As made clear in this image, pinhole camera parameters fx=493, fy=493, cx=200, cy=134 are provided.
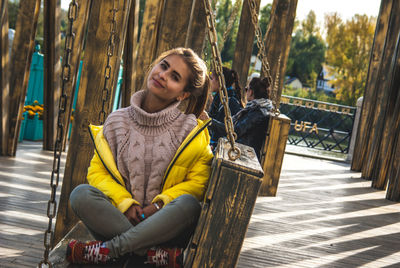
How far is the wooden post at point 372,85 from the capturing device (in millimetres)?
10414

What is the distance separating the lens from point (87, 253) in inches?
76.5

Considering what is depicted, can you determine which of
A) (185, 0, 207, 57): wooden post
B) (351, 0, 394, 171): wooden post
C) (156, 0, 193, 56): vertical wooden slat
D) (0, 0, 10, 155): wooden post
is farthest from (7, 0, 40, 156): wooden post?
(351, 0, 394, 171): wooden post

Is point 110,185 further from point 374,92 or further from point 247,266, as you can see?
point 374,92

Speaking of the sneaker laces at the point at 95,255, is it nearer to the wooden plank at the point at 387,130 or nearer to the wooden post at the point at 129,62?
the wooden post at the point at 129,62

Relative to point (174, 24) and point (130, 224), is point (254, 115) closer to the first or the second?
point (174, 24)

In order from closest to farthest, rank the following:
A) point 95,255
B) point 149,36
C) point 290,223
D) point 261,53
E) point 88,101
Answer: point 95,255 < point 88,101 < point 261,53 < point 290,223 < point 149,36

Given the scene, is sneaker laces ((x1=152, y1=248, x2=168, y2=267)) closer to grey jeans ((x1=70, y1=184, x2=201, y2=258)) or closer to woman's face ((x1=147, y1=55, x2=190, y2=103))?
grey jeans ((x1=70, y1=184, x2=201, y2=258))

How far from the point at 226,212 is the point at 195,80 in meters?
0.96

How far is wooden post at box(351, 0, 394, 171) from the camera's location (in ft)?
34.2

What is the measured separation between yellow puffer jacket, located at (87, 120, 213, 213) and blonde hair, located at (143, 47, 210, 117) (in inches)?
10.7

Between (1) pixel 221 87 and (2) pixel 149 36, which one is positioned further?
(2) pixel 149 36

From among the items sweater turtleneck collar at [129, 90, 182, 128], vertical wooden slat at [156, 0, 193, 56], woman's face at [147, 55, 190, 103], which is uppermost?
vertical wooden slat at [156, 0, 193, 56]

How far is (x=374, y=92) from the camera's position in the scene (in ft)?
34.1

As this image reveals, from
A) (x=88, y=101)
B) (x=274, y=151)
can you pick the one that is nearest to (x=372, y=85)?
(x=274, y=151)
